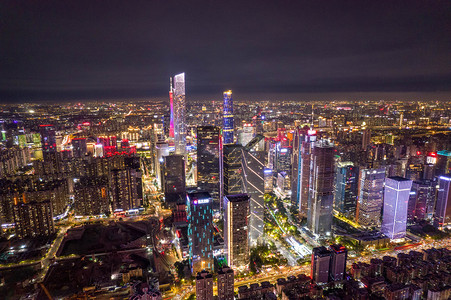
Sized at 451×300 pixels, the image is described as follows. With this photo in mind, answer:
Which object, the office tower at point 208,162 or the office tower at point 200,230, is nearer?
the office tower at point 200,230

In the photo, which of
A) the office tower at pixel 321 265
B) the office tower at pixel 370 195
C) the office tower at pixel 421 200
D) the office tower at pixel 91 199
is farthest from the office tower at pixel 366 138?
the office tower at pixel 91 199

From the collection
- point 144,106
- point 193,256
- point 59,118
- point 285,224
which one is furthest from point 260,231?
point 144,106

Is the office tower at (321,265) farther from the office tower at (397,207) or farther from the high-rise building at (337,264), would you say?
the office tower at (397,207)

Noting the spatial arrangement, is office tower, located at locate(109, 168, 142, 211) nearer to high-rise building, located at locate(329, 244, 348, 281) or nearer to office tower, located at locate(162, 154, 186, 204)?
office tower, located at locate(162, 154, 186, 204)

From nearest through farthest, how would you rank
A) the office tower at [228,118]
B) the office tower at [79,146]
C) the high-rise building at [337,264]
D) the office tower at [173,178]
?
the high-rise building at [337,264] < the office tower at [173,178] < the office tower at [228,118] < the office tower at [79,146]

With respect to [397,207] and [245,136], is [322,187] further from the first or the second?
[245,136]

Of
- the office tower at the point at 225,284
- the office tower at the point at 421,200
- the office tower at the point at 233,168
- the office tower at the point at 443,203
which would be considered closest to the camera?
the office tower at the point at 225,284

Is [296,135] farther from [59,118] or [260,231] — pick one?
[59,118]

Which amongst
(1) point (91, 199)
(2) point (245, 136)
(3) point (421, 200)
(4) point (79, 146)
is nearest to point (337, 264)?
(3) point (421, 200)
